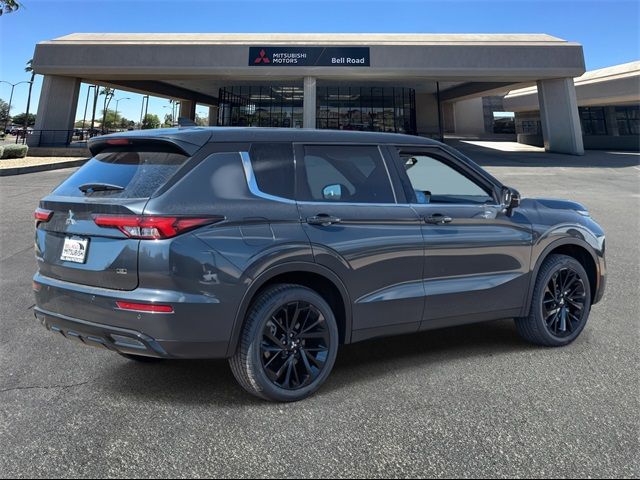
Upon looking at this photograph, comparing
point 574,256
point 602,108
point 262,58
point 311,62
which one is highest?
point 262,58

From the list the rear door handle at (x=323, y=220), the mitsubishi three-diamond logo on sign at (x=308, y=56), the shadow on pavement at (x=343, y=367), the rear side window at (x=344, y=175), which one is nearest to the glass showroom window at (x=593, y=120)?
the mitsubishi three-diamond logo on sign at (x=308, y=56)

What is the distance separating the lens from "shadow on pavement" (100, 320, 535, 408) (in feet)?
10.8

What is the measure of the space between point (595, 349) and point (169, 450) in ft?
11.6

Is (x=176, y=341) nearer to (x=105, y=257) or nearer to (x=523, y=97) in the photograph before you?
(x=105, y=257)

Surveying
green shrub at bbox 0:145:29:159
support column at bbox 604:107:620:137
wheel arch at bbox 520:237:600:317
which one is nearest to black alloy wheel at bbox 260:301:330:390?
wheel arch at bbox 520:237:600:317

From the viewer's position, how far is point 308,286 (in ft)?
10.9

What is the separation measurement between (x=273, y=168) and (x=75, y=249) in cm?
134

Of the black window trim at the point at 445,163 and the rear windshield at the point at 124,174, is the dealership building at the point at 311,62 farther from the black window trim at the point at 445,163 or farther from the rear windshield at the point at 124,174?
the rear windshield at the point at 124,174

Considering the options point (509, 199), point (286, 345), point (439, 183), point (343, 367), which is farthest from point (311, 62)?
point (286, 345)

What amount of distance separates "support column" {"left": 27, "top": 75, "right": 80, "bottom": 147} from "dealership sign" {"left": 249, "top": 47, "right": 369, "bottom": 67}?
1186cm

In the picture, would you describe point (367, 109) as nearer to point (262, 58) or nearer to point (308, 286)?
point (262, 58)

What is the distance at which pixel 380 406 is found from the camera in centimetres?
313

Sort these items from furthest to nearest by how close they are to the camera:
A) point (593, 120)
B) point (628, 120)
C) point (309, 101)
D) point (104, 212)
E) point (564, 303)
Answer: point (593, 120)
point (628, 120)
point (309, 101)
point (564, 303)
point (104, 212)

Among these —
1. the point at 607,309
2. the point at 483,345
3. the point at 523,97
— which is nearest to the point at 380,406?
the point at 483,345
